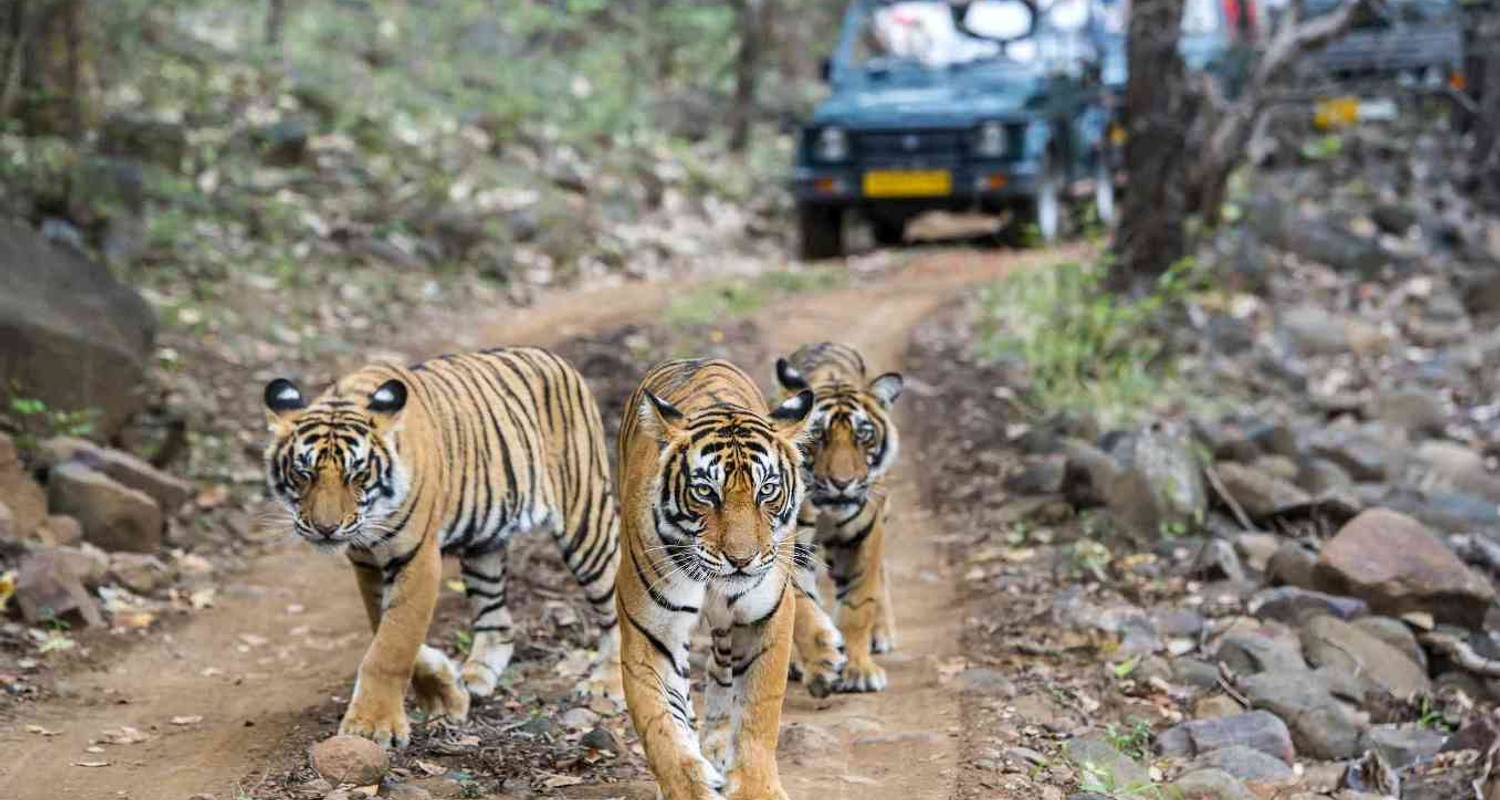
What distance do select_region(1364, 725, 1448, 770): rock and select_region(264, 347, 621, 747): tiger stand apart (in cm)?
286

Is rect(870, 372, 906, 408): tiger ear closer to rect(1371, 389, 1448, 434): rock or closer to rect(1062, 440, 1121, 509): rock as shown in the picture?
rect(1062, 440, 1121, 509): rock

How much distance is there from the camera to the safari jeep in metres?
16.2

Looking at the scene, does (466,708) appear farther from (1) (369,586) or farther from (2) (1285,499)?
(2) (1285,499)

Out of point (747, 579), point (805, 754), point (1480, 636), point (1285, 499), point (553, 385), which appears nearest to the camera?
point (747, 579)

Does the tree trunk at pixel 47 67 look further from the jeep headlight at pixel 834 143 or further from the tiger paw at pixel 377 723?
the tiger paw at pixel 377 723

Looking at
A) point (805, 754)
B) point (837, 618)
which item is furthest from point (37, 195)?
point (805, 754)

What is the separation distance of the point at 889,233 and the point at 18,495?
1185 cm

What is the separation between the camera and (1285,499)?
31.3ft

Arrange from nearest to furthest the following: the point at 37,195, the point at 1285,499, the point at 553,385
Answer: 1. the point at 553,385
2. the point at 1285,499
3. the point at 37,195

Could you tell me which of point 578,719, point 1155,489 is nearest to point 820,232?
A: point 1155,489

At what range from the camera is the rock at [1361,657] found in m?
7.58

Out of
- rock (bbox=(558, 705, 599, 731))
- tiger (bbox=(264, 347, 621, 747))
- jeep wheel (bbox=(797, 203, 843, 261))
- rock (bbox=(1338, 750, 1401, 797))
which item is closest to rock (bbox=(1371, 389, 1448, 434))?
jeep wheel (bbox=(797, 203, 843, 261))

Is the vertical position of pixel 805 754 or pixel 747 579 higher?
pixel 747 579

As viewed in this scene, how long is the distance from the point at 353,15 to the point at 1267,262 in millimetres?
11908
